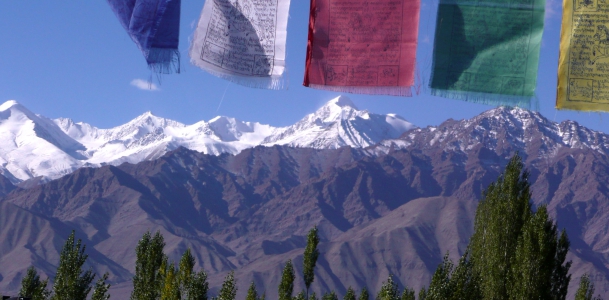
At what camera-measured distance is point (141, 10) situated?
9680 mm

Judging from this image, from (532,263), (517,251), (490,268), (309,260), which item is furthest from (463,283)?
(309,260)

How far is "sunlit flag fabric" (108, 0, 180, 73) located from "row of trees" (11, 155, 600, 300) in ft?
63.4

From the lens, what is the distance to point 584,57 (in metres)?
9.08

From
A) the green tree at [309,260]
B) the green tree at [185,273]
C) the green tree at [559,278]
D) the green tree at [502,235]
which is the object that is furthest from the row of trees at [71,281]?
the green tree at [309,260]

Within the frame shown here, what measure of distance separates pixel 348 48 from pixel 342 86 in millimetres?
477

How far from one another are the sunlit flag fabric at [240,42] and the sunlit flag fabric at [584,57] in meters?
3.29

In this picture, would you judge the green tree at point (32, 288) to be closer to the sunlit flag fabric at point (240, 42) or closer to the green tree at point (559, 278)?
the green tree at point (559, 278)

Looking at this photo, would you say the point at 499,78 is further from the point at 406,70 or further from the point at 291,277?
the point at 291,277

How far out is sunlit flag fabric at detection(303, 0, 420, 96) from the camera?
945 cm

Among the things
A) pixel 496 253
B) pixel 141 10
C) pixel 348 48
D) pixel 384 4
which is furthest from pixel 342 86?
pixel 496 253

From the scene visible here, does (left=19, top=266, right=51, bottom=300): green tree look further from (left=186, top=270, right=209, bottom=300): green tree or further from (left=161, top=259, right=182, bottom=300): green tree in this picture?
(left=186, top=270, right=209, bottom=300): green tree

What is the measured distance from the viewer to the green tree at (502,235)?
3231 cm

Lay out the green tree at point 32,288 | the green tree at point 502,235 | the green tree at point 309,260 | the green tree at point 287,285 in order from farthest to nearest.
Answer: the green tree at point 309,260 → the green tree at point 287,285 → the green tree at point 32,288 → the green tree at point 502,235

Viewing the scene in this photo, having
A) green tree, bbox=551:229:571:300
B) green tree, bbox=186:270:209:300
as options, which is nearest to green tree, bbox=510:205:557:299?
green tree, bbox=551:229:571:300
